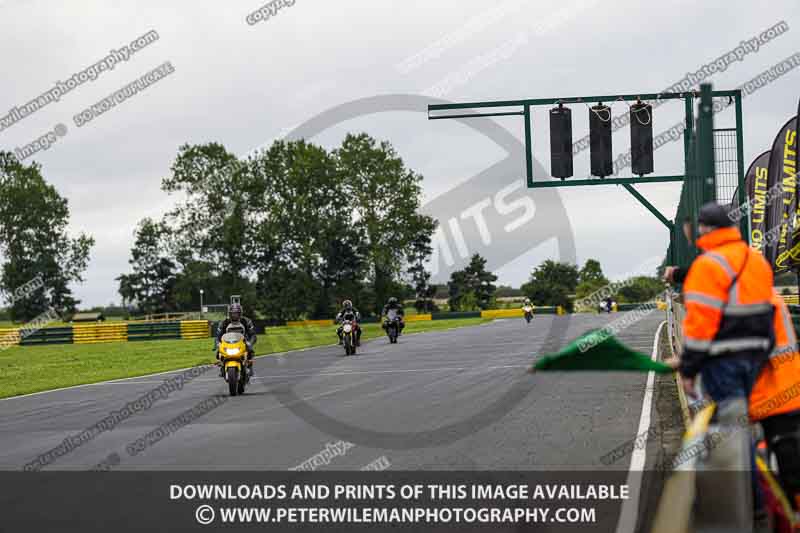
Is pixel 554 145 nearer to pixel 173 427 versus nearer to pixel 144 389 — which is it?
pixel 144 389

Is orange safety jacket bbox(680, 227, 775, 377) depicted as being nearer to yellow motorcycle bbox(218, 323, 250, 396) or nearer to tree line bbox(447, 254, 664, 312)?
yellow motorcycle bbox(218, 323, 250, 396)

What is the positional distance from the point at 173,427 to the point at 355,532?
6712mm

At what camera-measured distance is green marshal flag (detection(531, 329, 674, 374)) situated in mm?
4898

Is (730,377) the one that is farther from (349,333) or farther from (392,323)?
(392,323)

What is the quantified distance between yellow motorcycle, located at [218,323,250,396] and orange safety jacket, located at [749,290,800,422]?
12315mm

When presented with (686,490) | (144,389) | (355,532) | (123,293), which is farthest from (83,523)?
(123,293)

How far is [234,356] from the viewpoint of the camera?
16828mm

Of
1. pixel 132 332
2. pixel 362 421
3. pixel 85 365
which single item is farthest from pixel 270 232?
pixel 362 421

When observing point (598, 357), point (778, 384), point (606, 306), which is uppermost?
point (598, 357)

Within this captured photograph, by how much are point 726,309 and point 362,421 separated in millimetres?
8014
